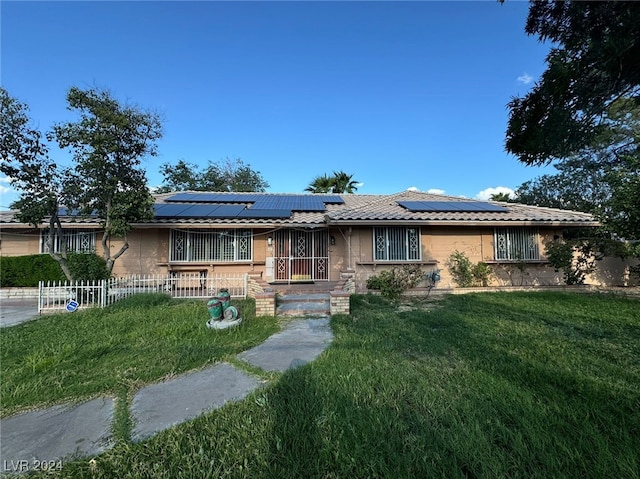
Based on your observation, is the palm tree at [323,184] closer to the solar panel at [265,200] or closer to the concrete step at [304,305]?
the solar panel at [265,200]

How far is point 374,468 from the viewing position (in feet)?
7.26

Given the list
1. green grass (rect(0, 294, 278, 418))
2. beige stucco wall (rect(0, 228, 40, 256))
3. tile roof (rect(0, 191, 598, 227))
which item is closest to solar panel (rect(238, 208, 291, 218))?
tile roof (rect(0, 191, 598, 227))

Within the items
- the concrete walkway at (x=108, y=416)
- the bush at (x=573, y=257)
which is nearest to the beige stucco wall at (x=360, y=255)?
the bush at (x=573, y=257)

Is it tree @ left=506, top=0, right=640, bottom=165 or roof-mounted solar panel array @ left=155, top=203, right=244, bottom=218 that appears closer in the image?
tree @ left=506, top=0, right=640, bottom=165

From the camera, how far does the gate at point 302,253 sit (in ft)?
37.7

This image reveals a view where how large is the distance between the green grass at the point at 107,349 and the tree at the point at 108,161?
3.10 m

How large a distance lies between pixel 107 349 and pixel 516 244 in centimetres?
1342

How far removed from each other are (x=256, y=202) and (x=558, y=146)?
11888 mm

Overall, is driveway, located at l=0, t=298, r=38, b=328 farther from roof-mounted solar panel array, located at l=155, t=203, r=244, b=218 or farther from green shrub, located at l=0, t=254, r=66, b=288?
roof-mounted solar panel array, located at l=155, t=203, r=244, b=218

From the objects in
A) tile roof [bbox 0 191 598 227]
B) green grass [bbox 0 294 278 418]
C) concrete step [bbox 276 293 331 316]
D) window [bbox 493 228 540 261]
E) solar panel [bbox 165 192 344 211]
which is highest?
solar panel [bbox 165 192 344 211]

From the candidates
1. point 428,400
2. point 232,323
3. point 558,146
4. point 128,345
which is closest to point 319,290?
point 232,323

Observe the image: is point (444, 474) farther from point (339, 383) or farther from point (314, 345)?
point (314, 345)

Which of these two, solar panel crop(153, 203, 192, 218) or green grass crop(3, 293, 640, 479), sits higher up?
solar panel crop(153, 203, 192, 218)

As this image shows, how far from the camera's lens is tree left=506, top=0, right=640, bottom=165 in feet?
9.87
